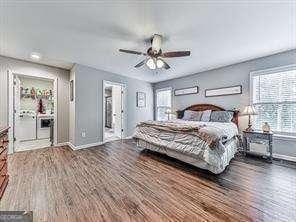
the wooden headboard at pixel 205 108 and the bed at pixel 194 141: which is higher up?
the wooden headboard at pixel 205 108

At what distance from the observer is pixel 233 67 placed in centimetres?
456

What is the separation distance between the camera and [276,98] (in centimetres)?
376

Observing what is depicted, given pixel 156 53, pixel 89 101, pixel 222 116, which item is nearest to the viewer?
pixel 156 53

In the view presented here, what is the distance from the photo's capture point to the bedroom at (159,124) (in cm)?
199

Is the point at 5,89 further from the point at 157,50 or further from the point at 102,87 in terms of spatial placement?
the point at 157,50

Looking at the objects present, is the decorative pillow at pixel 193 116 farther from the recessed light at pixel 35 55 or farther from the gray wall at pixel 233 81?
the recessed light at pixel 35 55

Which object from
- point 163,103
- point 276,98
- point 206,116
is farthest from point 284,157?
point 163,103

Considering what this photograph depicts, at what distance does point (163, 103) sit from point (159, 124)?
337 centimetres

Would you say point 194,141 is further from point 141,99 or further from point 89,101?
point 141,99

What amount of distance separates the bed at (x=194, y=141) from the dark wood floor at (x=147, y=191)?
0.23 meters

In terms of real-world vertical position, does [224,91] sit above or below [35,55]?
A: below

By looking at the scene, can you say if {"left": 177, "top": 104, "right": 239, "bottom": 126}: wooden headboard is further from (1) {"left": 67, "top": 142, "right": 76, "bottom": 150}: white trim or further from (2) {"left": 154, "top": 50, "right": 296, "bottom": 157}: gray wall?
(1) {"left": 67, "top": 142, "right": 76, "bottom": 150}: white trim

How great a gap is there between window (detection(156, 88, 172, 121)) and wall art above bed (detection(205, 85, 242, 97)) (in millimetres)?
1850

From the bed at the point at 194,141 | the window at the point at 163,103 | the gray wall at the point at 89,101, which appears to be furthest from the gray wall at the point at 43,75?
the window at the point at 163,103
